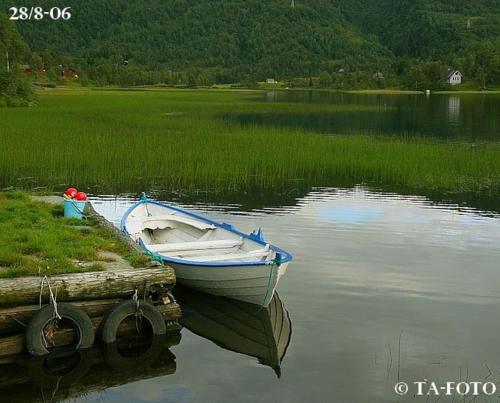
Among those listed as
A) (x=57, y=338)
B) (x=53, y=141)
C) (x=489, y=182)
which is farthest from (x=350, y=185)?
(x=57, y=338)

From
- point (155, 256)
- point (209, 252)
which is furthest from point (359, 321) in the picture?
point (155, 256)

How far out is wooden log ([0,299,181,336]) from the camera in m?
8.63

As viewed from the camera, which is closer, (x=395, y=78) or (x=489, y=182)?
(x=489, y=182)

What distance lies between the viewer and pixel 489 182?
22.5 metres

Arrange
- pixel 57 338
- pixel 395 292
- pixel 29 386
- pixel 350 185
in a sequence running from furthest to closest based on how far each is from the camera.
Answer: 1. pixel 350 185
2. pixel 395 292
3. pixel 57 338
4. pixel 29 386

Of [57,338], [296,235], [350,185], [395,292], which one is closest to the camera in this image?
[57,338]

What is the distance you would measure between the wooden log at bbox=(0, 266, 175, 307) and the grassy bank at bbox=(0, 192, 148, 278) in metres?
0.37

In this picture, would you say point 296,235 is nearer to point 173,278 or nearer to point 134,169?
point 173,278

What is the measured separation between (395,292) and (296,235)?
4.23 metres

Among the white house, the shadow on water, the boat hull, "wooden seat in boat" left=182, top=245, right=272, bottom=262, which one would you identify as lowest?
the shadow on water

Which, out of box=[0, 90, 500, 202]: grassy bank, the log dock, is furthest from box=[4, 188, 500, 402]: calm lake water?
box=[0, 90, 500, 202]: grassy bank

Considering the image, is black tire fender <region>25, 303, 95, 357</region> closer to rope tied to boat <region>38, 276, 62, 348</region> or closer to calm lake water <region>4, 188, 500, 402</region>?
rope tied to boat <region>38, 276, 62, 348</region>

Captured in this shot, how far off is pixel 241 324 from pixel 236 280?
681 mm

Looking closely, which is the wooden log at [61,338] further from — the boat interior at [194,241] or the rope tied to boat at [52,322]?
the boat interior at [194,241]
